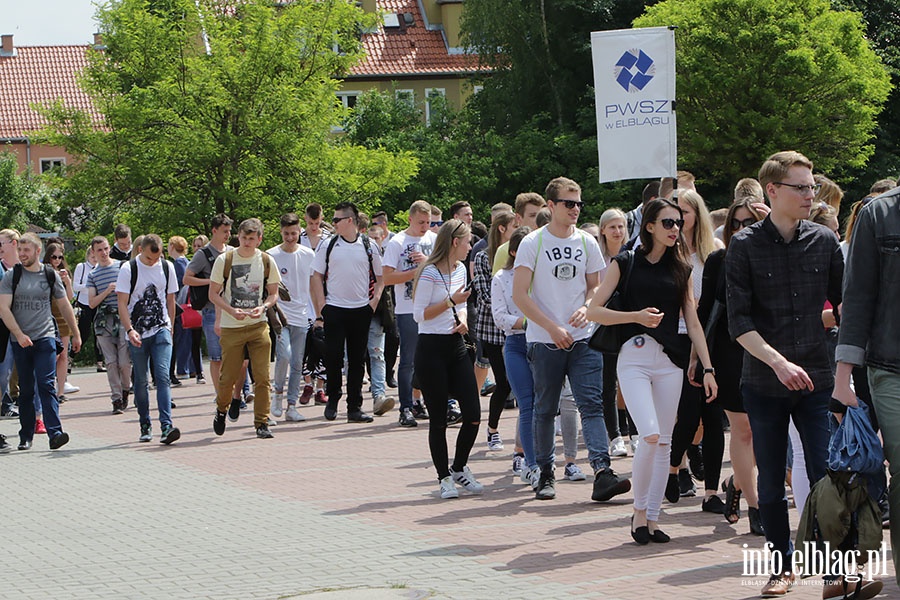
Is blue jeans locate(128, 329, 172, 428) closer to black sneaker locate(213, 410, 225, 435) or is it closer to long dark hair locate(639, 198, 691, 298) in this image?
black sneaker locate(213, 410, 225, 435)

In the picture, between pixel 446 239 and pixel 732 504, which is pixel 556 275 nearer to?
pixel 446 239

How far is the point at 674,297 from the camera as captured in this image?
805 centimetres

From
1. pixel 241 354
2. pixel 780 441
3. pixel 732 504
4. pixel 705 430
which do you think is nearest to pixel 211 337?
pixel 241 354

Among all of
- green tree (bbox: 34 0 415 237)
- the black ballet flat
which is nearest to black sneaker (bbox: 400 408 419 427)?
the black ballet flat

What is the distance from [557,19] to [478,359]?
4446 cm

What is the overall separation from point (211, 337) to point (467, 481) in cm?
804

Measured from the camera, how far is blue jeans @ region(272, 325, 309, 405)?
1523 centimetres

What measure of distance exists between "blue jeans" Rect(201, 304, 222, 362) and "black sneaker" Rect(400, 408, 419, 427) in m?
2.87

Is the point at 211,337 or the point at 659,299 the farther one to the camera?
the point at 211,337

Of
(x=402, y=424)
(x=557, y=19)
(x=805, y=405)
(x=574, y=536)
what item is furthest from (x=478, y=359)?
(x=557, y=19)

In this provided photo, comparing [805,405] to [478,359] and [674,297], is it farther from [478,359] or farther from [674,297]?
[478,359]

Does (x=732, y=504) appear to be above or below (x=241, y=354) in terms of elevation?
below

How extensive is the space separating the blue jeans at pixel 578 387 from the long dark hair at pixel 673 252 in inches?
54.0

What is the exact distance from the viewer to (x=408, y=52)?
75.1 m
